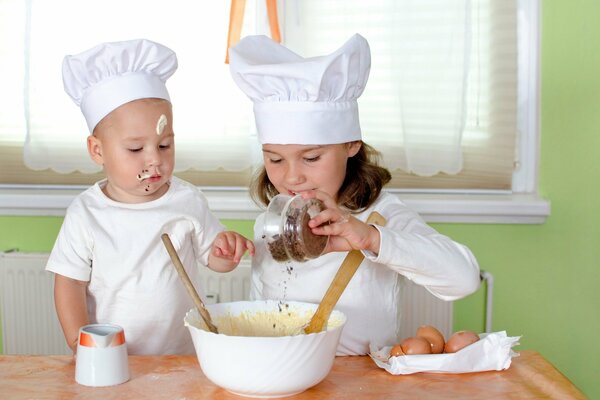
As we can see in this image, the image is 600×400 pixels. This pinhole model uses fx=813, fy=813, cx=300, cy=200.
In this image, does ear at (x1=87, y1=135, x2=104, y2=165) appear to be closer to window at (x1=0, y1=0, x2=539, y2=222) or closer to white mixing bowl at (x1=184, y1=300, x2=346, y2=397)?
white mixing bowl at (x1=184, y1=300, x2=346, y2=397)

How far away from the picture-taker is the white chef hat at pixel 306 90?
1429 millimetres

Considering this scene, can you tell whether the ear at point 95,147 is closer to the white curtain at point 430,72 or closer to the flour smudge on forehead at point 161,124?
the flour smudge on forehead at point 161,124

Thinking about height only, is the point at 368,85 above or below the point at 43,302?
above

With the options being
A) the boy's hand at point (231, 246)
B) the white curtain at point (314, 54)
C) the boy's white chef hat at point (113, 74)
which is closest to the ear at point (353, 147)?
the boy's hand at point (231, 246)

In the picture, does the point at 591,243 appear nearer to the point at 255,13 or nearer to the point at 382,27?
the point at 382,27

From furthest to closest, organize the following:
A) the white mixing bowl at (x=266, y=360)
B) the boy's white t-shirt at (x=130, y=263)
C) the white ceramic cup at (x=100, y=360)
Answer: the boy's white t-shirt at (x=130, y=263) < the white ceramic cup at (x=100, y=360) < the white mixing bowl at (x=266, y=360)

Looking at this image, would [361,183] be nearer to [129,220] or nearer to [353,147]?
[353,147]

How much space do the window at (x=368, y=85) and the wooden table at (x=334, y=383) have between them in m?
1.13

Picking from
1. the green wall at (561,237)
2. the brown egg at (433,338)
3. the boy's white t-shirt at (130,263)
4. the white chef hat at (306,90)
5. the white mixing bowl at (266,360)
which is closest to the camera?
the white mixing bowl at (266,360)

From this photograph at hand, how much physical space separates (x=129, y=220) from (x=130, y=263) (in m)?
0.08

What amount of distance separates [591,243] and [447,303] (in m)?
0.43

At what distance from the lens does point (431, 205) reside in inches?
89.3

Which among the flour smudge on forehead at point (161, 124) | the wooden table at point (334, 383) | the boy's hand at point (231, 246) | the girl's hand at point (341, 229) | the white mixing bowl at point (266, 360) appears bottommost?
the wooden table at point (334, 383)

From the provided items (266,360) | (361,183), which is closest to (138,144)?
(361,183)
